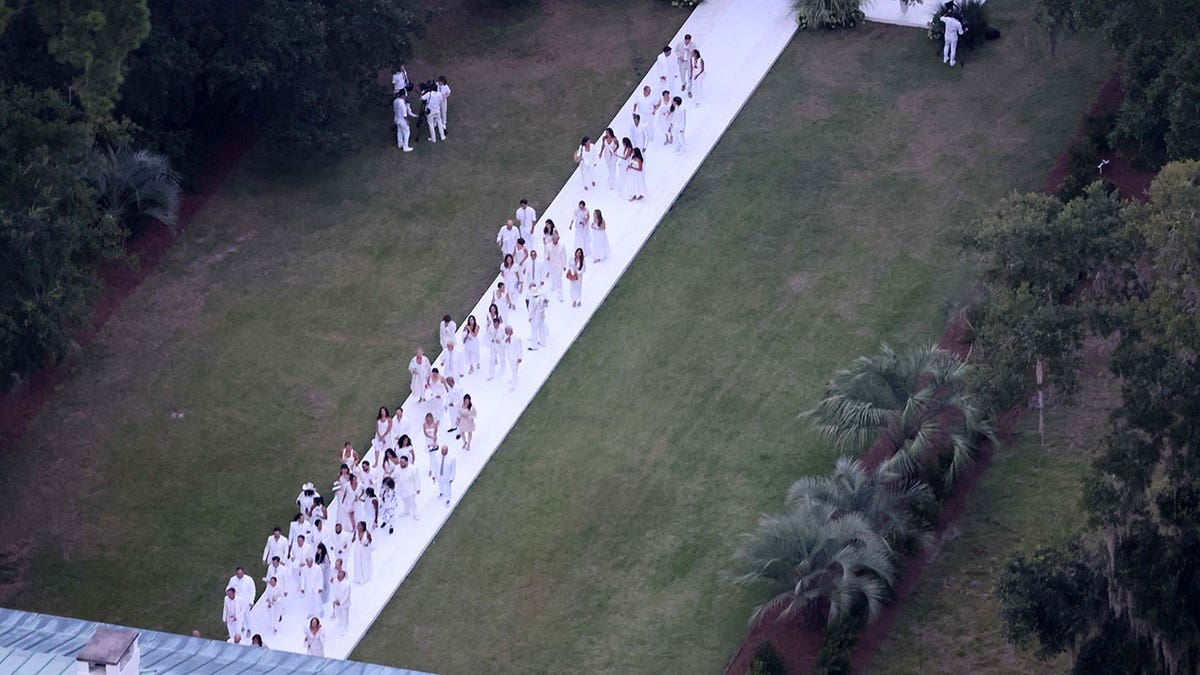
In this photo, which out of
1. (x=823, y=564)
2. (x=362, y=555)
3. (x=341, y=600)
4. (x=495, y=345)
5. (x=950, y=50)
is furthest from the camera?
(x=950, y=50)

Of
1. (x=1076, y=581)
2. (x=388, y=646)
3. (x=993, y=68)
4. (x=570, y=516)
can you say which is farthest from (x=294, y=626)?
(x=993, y=68)

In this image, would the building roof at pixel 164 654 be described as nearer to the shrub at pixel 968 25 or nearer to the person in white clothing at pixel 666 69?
the person in white clothing at pixel 666 69

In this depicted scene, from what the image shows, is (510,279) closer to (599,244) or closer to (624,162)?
(599,244)

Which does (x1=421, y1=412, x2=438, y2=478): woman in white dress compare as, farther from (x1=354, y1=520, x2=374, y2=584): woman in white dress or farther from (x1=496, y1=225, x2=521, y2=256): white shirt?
(x1=496, y1=225, x2=521, y2=256): white shirt

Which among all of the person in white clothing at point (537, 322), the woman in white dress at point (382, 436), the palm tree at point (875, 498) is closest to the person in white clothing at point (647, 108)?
the person in white clothing at point (537, 322)

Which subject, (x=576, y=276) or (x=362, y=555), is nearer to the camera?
(x=362, y=555)

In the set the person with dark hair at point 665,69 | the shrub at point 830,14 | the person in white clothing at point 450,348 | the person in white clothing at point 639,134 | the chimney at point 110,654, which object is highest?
the chimney at point 110,654

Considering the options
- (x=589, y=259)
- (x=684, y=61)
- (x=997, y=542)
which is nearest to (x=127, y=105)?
(x=589, y=259)
